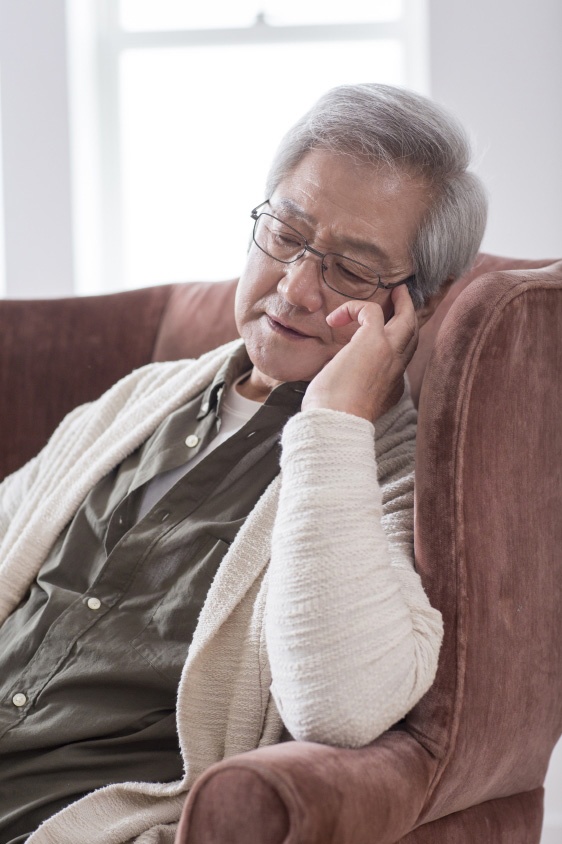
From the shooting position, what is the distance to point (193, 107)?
262 cm

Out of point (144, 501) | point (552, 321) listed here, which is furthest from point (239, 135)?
point (552, 321)

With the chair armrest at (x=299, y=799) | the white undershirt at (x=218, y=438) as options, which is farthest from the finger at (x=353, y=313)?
the chair armrest at (x=299, y=799)

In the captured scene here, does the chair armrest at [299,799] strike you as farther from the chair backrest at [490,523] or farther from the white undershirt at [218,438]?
the white undershirt at [218,438]

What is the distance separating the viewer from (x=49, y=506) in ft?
4.24

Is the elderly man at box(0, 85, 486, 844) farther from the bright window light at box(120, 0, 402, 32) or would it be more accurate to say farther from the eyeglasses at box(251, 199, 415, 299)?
the bright window light at box(120, 0, 402, 32)

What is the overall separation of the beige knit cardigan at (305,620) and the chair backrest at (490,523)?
4 centimetres

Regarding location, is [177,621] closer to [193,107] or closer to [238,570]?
[238,570]

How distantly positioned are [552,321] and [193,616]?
56 cm

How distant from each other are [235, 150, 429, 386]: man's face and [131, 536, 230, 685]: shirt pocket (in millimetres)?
296

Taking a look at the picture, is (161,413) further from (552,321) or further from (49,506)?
(552,321)

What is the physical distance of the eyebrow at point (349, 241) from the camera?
116cm

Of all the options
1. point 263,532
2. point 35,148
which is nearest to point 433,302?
point 263,532

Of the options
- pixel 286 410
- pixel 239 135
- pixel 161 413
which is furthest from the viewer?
pixel 239 135

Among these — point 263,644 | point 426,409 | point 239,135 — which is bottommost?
point 263,644
